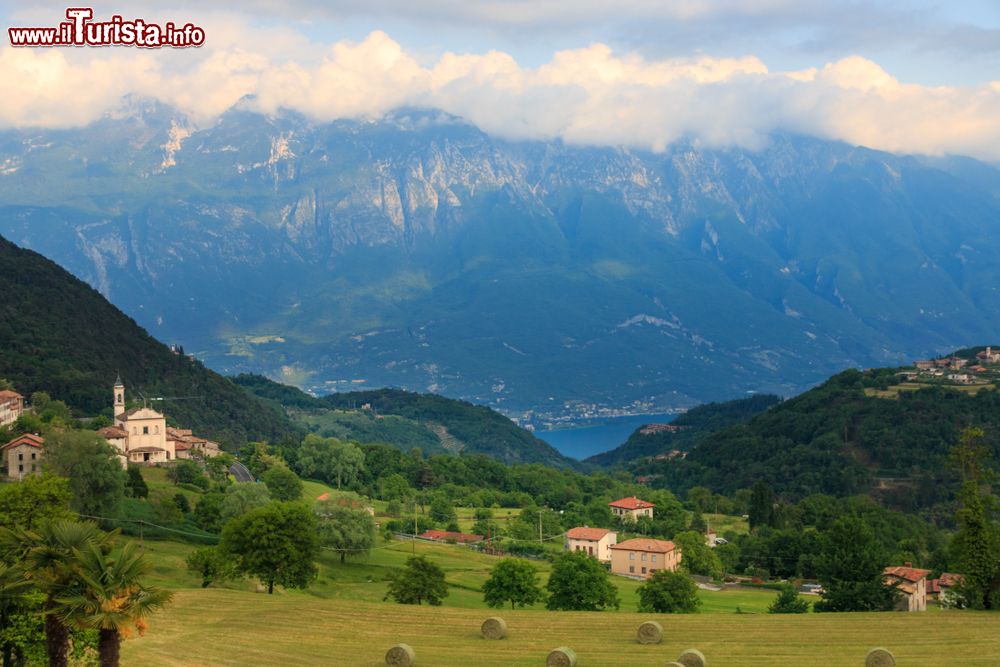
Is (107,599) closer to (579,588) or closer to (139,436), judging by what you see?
(579,588)

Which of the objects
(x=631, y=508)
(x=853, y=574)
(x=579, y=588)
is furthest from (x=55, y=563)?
(x=631, y=508)

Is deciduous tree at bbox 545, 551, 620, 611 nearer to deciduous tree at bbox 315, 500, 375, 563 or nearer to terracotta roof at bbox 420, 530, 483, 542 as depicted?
deciduous tree at bbox 315, 500, 375, 563

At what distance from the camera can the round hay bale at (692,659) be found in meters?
39.0

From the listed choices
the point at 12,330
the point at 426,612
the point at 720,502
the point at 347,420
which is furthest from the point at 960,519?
the point at 347,420

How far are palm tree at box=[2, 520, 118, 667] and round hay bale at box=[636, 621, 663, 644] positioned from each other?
18.1 m

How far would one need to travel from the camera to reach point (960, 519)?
5469 centimetres

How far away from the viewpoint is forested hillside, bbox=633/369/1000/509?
444 feet

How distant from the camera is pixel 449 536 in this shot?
297ft

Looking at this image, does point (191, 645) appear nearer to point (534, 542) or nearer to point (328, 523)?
point (328, 523)

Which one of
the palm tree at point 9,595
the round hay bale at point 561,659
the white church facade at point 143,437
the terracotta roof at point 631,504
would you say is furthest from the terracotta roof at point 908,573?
the white church facade at point 143,437

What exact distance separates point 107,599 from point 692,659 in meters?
17.2

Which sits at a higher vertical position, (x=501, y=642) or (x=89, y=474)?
(x=89, y=474)

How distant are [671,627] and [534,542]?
4619cm

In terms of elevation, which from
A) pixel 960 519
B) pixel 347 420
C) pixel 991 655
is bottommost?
pixel 991 655
